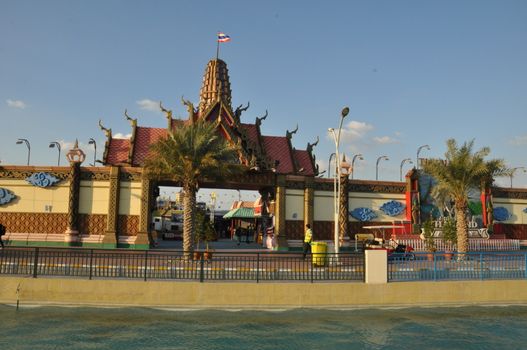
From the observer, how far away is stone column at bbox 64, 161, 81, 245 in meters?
31.3

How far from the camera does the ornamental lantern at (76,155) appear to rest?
105ft

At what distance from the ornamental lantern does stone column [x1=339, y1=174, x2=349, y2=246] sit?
1988cm

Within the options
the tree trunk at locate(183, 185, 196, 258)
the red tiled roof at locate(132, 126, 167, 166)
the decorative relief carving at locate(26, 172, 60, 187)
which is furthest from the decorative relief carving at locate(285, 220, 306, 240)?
the decorative relief carving at locate(26, 172, 60, 187)

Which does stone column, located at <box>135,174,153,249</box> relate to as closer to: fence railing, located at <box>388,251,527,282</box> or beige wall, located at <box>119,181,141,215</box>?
beige wall, located at <box>119,181,141,215</box>

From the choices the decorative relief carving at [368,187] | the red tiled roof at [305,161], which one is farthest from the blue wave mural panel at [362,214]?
the red tiled roof at [305,161]

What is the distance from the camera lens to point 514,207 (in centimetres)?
4034

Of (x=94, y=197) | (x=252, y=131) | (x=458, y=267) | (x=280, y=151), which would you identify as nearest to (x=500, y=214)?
(x=280, y=151)

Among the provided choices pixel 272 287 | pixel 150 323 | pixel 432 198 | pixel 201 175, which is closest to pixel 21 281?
pixel 150 323

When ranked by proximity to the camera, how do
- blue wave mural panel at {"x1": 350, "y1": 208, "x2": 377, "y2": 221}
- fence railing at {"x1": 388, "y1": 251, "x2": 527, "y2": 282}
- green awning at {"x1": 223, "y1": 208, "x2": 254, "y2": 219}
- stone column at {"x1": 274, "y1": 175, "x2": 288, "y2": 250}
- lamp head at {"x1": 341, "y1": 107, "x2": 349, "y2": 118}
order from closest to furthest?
fence railing at {"x1": 388, "y1": 251, "x2": 527, "y2": 282}, lamp head at {"x1": 341, "y1": 107, "x2": 349, "y2": 118}, stone column at {"x1": 274, "y1": 175, "x2": 288, "y2": 250}, blue wave mural panel at {"x1": 350, "y1": 208, "x2": 377, "y2": 221}, green awning at {"x1": 223, "y1": 208, "x2": 254, "y2": 219}

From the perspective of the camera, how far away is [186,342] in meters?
12.2

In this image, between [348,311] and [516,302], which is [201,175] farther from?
[516,302]

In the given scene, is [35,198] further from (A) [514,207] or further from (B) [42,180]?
(A) [514,207]

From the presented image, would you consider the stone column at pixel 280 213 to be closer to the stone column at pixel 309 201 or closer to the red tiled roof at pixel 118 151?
→ the stone column at pixel 309 201

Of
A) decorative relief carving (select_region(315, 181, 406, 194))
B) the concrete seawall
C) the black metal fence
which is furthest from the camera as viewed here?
decorative relief carving (select_region(315, 181, 406, 194))
